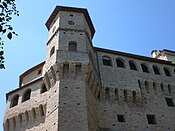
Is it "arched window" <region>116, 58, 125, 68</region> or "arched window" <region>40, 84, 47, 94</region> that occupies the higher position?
"arched window" <region>116, 58, 125, 68</region>

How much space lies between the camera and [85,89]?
1680 centimetres

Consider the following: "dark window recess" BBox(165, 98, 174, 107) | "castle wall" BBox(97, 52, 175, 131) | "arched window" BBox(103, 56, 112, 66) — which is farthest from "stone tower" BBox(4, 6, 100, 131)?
"dark window recess" BBox(165, 98, 174, 107)

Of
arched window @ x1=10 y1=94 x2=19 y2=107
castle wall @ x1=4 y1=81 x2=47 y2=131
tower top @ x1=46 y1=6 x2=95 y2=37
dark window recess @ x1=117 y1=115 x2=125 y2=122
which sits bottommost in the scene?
dark window recess @ x1=117 y1=115 x2=125 y2=122

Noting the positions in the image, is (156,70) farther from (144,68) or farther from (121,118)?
(121,118)

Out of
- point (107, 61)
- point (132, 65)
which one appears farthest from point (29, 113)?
point (132, 65)

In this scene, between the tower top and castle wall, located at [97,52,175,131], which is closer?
castle wall, located at [97,52,175,131]

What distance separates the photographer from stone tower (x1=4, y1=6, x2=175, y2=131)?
16312mm

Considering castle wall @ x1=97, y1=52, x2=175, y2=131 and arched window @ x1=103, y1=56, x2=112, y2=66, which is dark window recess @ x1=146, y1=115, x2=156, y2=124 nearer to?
castle wall @ x1=97, y1=52, x2=175, y2=131

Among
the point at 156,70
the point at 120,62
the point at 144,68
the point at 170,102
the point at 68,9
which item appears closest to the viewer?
the point at 170,102

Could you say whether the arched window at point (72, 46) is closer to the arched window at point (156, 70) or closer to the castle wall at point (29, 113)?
the castle wall at point (29, 113)

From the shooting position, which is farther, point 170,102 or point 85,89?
point 170,102

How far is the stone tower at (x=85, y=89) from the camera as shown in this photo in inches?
642

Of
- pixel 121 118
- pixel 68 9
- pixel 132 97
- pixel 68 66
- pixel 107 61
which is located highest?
pixel 68 9

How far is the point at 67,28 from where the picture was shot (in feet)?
66.5
